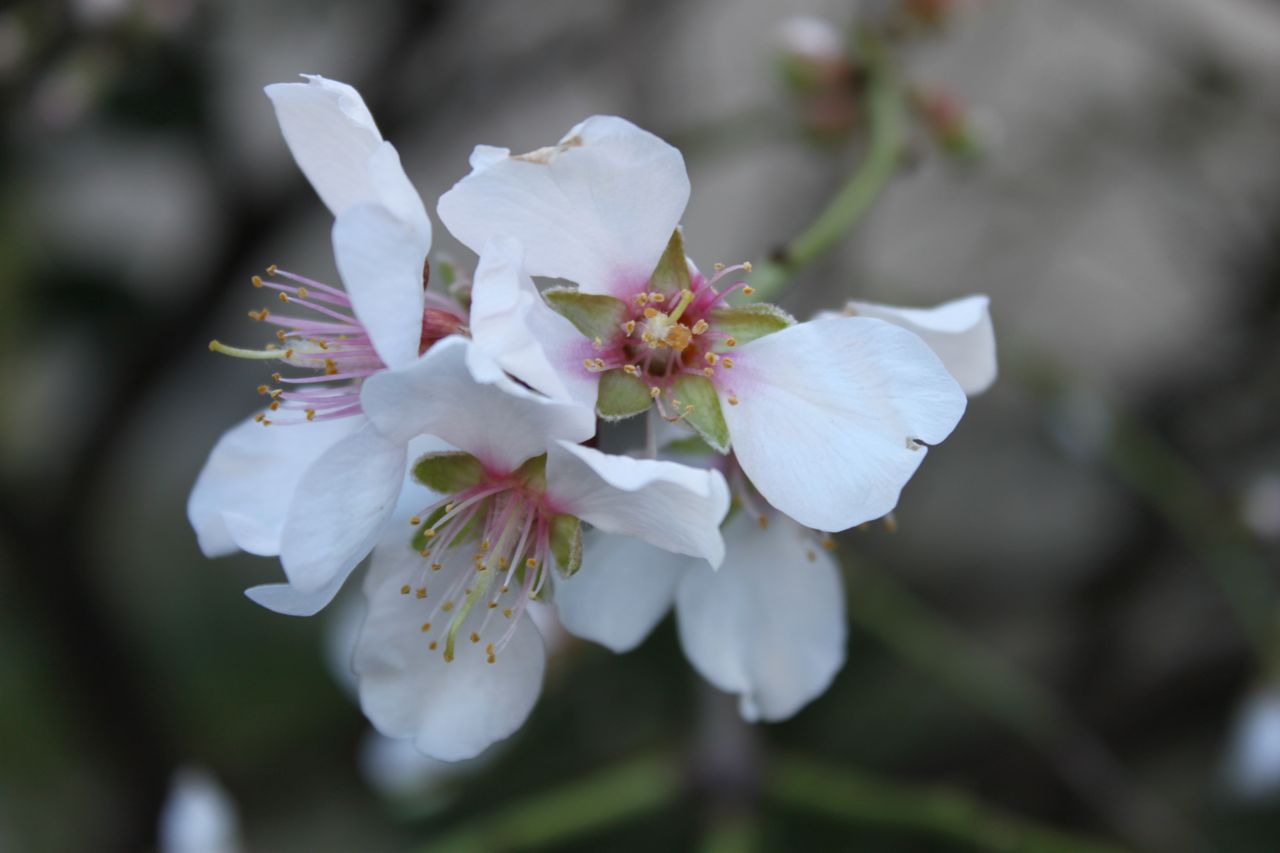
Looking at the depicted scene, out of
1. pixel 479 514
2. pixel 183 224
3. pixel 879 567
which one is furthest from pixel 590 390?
pixel 183 224

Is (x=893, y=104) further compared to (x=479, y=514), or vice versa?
(x=893, y=104)

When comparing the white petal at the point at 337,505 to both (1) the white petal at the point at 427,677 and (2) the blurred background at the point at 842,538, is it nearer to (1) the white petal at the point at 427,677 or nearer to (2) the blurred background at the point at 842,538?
(1) the white petal at the point at 427,677

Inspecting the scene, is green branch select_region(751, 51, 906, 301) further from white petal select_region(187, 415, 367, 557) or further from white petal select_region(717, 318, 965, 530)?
white petal select_region(187, 415, 367, 557)

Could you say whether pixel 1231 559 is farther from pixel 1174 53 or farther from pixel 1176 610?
pixel 1174 53

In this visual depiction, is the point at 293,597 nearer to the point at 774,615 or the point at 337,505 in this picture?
the point at 337,505

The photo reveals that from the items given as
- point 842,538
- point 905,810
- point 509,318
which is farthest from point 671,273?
point 842,538
